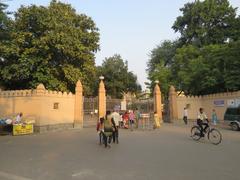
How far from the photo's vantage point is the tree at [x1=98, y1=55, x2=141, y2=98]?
5594 cm

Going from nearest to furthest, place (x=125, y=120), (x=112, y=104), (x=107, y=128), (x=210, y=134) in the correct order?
(x=107, y=128)
(x=210, y=134)
(x=125, y=120)
(x=112, y=104)

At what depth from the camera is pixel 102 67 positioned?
57.6 meters

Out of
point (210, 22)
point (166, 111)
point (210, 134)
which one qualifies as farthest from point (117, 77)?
point (210, 134)

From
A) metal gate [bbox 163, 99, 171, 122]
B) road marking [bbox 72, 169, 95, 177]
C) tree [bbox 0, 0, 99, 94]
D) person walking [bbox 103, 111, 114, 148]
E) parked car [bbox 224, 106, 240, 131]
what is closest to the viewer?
road marking [bbox 72, 169, 95, 177]

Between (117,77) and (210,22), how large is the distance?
66.6 feet

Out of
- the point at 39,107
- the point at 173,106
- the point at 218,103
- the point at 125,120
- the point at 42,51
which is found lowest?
the point at 125,120

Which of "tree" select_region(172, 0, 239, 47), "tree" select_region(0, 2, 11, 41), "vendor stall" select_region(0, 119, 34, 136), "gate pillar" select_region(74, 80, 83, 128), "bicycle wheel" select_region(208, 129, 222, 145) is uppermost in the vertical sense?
"tree" select_region(172, 0, 239, 47)

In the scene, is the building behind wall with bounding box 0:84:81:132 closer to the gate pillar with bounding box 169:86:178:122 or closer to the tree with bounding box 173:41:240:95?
the gate pillar with bounding box 169:86:178:122

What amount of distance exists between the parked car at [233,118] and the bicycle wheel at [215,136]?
28.5ft

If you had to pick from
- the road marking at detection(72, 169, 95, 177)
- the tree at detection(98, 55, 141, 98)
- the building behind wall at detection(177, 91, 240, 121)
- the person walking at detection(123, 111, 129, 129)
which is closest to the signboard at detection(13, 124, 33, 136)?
the person walking at detection(123, 111, 129, 129)

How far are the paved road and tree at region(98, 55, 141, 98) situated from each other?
4167 cm

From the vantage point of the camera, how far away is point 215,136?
47.8 feet

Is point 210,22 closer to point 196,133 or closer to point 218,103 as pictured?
point 218,103

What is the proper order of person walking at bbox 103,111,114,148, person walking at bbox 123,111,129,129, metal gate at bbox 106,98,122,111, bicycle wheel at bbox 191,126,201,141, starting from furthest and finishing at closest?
metal gate at bbox 106,98,122,111 < person walking at bbox 123,111,129,129 < bicycle wheel at bbox 191,126,201,141 < person walking at bbox 103,111,114,148
